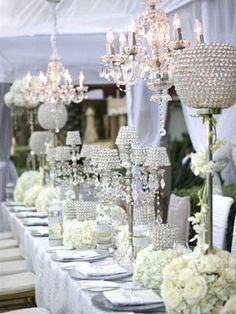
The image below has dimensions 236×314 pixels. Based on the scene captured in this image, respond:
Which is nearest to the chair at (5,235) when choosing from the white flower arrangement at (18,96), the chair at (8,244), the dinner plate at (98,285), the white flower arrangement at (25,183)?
the chair at (8,244)

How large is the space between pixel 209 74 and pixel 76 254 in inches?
58.5

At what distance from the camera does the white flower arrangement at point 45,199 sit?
495cm

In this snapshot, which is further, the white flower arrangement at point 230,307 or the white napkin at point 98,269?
the white napkin at point 98,269

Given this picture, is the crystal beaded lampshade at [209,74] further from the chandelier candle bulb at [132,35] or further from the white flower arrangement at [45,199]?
the white flower arrangement at [45,199]

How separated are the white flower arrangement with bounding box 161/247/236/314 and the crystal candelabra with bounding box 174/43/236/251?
0.09m

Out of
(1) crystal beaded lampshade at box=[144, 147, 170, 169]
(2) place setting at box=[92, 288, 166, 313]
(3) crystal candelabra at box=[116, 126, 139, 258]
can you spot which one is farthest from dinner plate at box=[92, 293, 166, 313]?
(1) crystal beaded lampshade at box=[144, 147, 170, 169]

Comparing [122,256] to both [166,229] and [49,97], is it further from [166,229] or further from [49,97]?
[49,97]

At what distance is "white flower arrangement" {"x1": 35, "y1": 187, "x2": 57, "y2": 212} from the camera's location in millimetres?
4945

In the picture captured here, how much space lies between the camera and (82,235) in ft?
10.8

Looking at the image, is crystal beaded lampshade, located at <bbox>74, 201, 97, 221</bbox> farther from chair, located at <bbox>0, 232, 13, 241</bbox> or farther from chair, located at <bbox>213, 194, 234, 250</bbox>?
chair, located at <bbox>0, 232, 13, 241</bbox>

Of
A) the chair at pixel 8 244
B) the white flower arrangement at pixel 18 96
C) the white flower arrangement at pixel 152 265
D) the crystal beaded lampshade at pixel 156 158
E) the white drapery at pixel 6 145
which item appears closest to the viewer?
the white flower arrangement at pixel 152 265

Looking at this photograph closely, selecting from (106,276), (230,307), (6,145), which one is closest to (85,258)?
(106,276)

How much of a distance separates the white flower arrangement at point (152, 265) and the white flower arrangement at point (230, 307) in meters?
0.47

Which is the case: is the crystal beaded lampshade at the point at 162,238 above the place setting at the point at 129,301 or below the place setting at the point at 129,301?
above
